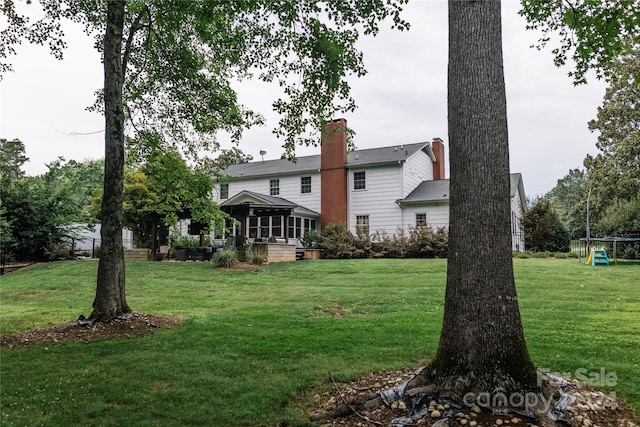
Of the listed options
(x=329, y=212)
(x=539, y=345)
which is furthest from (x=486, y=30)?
(x=329, y=212)

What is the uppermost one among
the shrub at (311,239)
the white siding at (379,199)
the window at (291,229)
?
the white siding at (379,199)

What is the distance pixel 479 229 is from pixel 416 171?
2128 cm

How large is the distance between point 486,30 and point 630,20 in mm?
3508

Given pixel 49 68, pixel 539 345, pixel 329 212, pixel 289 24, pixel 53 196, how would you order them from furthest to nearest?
1. pixel 329 212
2. pixel 53 196
3. pixel 49 68
4. pixel 289 24
5. pixel 539 345

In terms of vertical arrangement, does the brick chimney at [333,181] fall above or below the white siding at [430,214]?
above

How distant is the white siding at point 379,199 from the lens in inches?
883

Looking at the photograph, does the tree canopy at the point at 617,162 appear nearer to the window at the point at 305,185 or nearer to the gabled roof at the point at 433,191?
the gabled roof at the point at 433,191

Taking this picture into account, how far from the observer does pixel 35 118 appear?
11.3 m

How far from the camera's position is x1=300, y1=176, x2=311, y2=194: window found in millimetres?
24781

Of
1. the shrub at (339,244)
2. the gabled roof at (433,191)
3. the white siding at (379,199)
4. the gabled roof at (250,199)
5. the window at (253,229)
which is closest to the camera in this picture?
the shrub at (339,244)

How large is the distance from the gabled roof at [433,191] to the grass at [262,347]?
9.75m

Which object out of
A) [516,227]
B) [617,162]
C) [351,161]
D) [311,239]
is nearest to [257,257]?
Result: [311,239]

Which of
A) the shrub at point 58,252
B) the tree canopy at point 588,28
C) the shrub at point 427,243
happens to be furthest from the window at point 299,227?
Answer: the tree canopy at point 588,28

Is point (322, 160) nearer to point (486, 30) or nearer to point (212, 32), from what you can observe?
point (212, 32)
